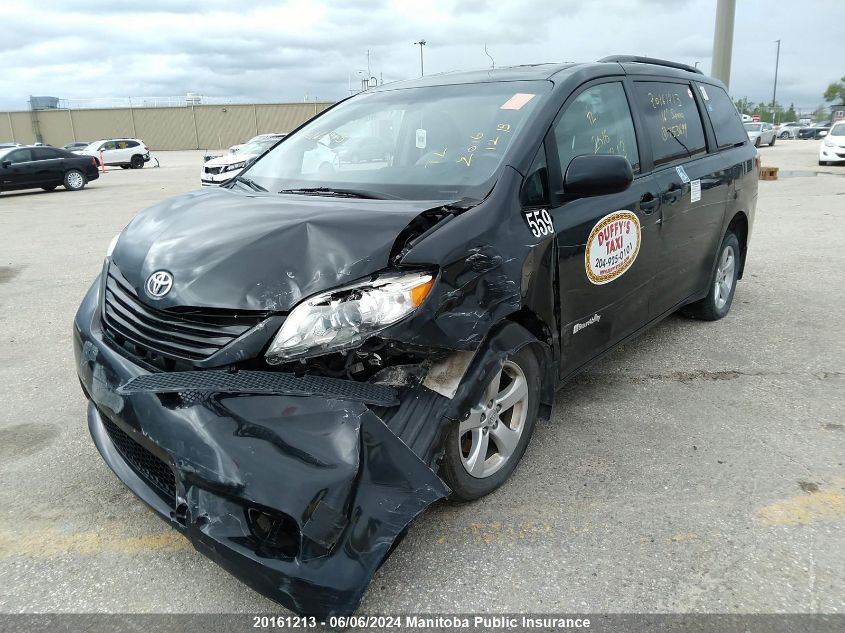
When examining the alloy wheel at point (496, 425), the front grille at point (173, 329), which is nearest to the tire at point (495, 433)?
the alloy wheel at point (496, 425)

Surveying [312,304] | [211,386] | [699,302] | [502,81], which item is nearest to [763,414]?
[699,302]

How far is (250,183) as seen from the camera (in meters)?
3.37

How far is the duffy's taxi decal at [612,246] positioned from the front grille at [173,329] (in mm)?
1722

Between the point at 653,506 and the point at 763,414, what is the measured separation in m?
1.25

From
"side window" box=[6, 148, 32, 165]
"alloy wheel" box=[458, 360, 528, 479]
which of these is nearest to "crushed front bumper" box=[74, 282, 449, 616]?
"alloy wheel" box=[458, 360, 528, 479]

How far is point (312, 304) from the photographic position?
2094 millimetres

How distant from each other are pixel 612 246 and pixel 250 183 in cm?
190

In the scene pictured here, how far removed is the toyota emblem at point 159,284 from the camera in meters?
2.26

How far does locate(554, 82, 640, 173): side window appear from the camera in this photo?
3070mm

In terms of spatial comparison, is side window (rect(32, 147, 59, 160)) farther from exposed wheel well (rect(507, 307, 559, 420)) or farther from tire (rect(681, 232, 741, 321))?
exposed wheel well (rect(507, 307, 559, 420))

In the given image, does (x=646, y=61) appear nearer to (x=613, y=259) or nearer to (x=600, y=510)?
(x=613, y=259)

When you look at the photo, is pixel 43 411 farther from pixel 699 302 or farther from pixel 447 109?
pixel 699 302

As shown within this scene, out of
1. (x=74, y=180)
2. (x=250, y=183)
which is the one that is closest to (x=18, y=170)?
(x=74, y=180)


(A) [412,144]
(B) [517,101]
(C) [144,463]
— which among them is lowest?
(C) [144,463]
